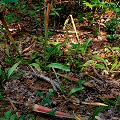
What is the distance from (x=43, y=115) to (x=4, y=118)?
1.34ft

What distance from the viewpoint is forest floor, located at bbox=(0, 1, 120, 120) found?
260 centimetres

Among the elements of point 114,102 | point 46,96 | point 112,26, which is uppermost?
point 112,26

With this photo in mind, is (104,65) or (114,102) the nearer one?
(114,102)

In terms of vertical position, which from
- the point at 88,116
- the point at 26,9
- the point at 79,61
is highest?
the point at 26,9

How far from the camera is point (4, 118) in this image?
238cm

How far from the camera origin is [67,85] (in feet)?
9.68

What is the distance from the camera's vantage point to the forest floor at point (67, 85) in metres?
2.60

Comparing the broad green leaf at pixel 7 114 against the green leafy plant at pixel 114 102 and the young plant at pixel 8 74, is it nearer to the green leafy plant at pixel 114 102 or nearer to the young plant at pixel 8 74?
the young plant at pixel 8 74

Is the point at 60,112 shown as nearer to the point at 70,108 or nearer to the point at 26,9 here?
the point at 70,108

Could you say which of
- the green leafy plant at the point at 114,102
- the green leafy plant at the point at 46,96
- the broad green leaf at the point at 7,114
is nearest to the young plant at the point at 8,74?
the green leafy plant at the point at 46,96

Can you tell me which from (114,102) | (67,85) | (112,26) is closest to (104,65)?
(67,85)

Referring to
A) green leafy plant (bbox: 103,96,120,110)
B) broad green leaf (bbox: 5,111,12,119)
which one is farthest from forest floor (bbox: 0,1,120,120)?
broad green leaf (bbox: 5,111,12,119)

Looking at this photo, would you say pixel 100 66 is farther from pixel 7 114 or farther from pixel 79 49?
pixel 7 114

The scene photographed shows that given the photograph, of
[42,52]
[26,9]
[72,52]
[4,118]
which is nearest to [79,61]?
[72,52]
